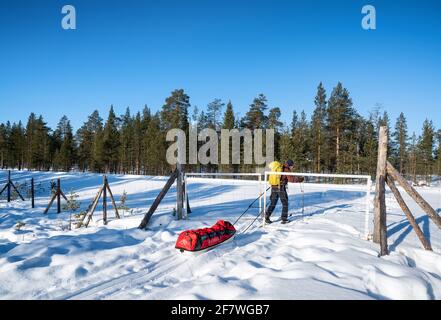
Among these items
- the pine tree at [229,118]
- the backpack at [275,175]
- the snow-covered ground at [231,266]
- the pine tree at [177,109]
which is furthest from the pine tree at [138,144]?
the backpack at [275,175]

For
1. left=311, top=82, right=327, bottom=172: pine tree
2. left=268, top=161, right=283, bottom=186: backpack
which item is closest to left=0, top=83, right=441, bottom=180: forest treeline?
left=311, top=82, right=327, bottom=172: pine tree

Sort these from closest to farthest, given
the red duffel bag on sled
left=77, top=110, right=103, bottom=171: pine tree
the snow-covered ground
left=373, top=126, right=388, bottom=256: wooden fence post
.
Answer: the snow-covered ground < the red duffel bag on sled < left=373, top=126, right=388, bottom=256: wooden fence post < left=77, top=110, right=103, bottom=171: pine tree

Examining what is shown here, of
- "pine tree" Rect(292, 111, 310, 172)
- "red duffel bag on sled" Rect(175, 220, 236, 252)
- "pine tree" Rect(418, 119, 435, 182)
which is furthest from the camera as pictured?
"pine tree" Rect(418, 119, 435, 182)

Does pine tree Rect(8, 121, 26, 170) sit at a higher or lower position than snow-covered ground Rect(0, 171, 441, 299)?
higher

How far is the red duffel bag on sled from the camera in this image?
522 centimetres

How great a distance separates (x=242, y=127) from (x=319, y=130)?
420 inches

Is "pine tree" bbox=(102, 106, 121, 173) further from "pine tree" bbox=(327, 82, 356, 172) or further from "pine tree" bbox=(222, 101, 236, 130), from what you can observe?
"pine tree" bbox=(327, 82, 356, 172)

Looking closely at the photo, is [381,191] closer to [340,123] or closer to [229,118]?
[340,123]

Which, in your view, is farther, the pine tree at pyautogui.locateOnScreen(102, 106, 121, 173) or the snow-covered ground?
the pine tree at pyautogui.locateOnScreen(102, 106, 121, 173)

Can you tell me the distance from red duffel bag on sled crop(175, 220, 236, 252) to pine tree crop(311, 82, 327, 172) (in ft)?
109

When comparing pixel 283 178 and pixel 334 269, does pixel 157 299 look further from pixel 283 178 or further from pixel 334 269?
pixel 283 178

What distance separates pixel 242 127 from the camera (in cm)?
4128

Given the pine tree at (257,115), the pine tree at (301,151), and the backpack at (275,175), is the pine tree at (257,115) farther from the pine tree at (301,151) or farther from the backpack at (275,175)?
the backpack at (275,175)
